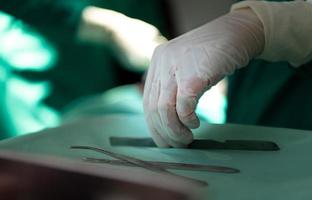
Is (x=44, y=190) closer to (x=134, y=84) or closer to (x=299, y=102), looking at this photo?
(x=299, y=102)

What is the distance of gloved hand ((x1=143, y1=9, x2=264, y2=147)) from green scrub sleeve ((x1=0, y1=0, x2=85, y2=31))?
0.41 m

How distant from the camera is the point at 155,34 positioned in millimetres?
1091

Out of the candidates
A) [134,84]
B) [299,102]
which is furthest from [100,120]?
[134,84]

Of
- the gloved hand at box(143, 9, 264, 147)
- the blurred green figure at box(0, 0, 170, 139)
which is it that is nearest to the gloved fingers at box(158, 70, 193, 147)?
the gloved hand at box(143, 9, 264, 147)

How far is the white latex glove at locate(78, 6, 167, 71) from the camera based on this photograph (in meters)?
0.98

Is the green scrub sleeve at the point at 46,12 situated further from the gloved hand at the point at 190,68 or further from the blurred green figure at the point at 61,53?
the gloved hand at the point at 190,68

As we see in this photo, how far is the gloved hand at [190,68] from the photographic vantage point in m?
0.50

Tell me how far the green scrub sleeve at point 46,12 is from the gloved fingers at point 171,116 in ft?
1.49

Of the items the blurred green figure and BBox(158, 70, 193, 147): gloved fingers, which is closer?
BBox(158, 70, 193, 147): gloved fingers

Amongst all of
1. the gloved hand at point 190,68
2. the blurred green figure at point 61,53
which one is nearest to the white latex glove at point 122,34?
the blurred green figure at point 61,53

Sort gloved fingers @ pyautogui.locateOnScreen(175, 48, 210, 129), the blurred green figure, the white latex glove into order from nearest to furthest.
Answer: gloved fingers @ pyautogui.locateOnScreen(175, 48, 210, 129) < the blurred green figure < the white latex glove

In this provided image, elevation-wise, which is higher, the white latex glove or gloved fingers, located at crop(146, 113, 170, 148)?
the white latex glove

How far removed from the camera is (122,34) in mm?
1025

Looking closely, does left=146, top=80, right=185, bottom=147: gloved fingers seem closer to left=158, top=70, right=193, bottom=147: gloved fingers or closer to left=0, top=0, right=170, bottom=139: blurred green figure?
left=158, top=70, right=193, bottom=147: gloved fingers
